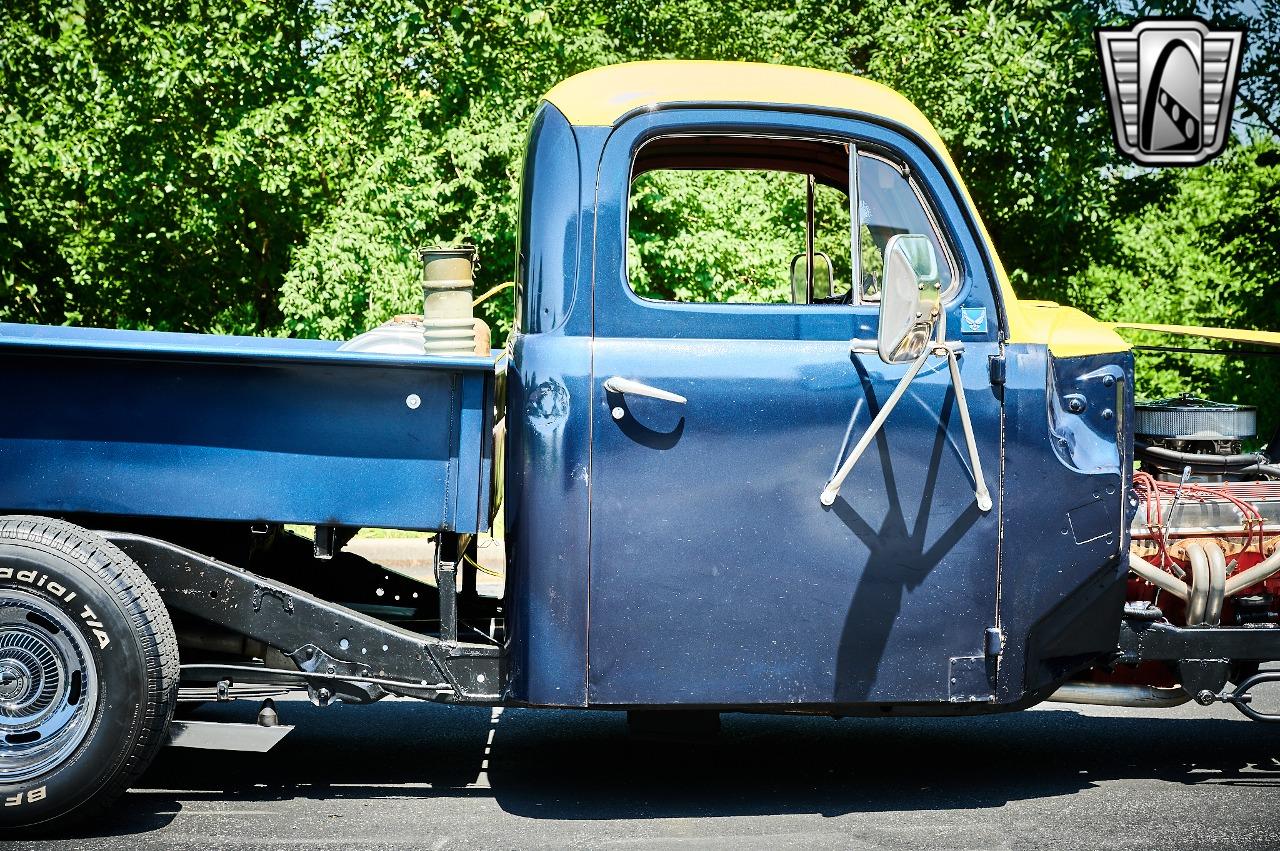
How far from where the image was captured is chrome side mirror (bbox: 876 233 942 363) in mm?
3260

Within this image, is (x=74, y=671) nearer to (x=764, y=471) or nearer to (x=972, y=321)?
(x=764, y=471)

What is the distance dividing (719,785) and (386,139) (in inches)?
277

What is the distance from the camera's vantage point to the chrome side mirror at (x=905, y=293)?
326 centimetres

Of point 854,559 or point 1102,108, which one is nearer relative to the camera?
point 854,559

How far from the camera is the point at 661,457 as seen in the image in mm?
3701

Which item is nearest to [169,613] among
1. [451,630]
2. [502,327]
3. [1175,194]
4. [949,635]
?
[451,630]

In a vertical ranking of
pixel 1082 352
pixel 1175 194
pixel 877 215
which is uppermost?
pixel 1175 194

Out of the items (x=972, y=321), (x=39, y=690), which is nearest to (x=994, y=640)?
(x=972, y=321)

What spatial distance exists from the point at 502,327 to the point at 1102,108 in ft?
19.4

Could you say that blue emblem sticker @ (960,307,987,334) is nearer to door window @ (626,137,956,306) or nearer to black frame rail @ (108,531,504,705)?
black frame rail @ (108,531,504,705)

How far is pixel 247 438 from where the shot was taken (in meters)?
3.71

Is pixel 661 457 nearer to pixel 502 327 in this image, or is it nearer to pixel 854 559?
pixel 854 559

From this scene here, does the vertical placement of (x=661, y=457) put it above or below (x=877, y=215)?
below

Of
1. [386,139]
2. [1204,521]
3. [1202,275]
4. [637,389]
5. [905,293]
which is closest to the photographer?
[905,293]
